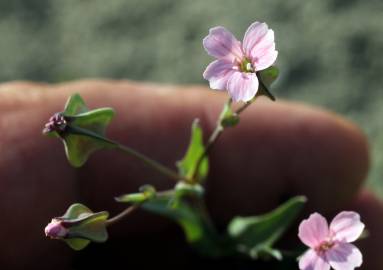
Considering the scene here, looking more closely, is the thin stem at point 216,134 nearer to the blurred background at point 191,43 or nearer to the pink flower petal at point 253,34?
the pink flower petal at point 253,34

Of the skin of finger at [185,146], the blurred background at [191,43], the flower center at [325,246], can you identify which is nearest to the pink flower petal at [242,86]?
the flower center at [325,246]

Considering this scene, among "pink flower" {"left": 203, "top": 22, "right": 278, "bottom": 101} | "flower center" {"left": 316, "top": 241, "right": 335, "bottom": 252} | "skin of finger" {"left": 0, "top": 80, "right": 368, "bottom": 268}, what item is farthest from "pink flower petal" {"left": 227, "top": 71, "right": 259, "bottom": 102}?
"skin of finger" {"left": 0, "top": 80, "right": 368, "bottom": 268}

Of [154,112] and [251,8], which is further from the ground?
[251,8]

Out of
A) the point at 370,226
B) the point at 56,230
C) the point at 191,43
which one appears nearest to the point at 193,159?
the point at 56,230

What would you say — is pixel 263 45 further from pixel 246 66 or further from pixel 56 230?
pixel 56 230

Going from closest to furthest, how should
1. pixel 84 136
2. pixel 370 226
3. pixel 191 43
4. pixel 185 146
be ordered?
pixel 84 136 < pixel 185 146 < pixel 370 226 < pixel 191 43

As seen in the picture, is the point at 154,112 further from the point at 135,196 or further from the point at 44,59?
the point at 44,59

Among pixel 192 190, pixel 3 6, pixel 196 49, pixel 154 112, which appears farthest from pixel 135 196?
pixel 3 6
